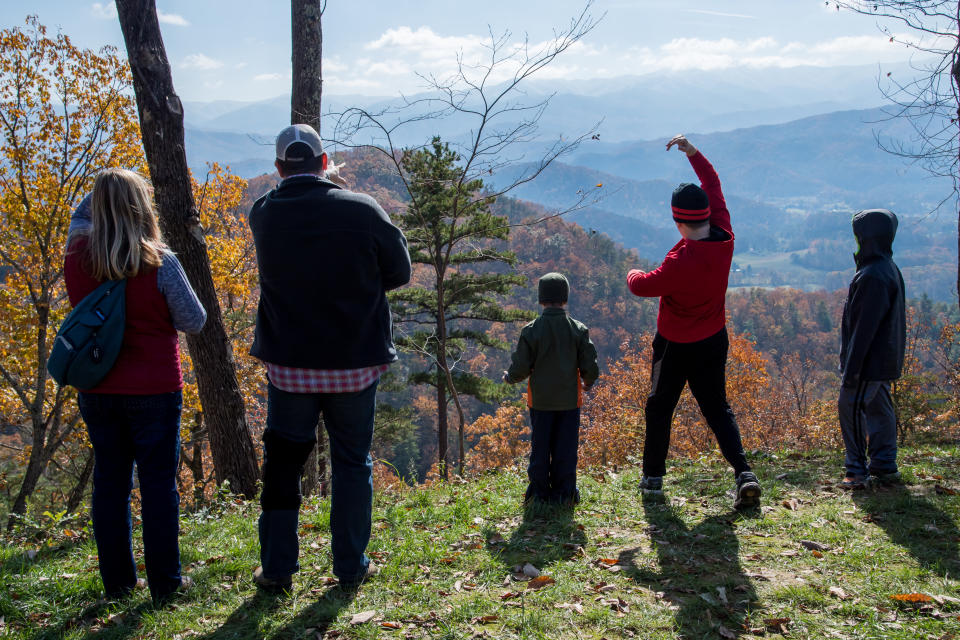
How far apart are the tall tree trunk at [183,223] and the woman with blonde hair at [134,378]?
7.40ft

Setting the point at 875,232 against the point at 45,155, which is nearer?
the point at 875,232

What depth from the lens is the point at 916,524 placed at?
12.3 ft

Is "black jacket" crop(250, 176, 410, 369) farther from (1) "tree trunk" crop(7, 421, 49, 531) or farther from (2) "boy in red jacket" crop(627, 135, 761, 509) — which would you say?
(1) "tree trunk" crop(7, 421, 49, 531)

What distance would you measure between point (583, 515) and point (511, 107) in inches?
183

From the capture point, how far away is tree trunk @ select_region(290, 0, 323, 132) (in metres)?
6.27

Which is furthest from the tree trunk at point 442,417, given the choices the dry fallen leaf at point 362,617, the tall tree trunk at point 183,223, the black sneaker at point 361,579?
the dry fallen leaf at point 362,617

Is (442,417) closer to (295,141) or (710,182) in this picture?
(710,182)

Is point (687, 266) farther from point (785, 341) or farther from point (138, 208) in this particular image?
point (785, 341)

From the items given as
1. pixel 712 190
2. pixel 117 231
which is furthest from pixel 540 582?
pixel 712 190

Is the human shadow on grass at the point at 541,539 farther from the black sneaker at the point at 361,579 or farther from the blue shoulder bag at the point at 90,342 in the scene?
the blue shoulder bag at the point at 90,342

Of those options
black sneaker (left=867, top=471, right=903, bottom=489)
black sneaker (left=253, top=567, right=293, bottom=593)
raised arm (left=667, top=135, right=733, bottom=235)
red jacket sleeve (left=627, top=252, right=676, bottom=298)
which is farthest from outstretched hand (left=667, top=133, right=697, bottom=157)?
black sneaker (left=253, top=567, right=293, bottom=593)

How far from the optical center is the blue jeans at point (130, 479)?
109 inches

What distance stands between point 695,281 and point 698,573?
1.81 meters

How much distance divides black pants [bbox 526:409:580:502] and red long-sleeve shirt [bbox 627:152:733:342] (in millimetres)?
993
